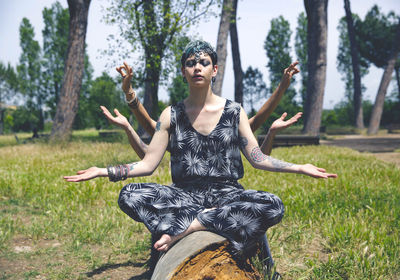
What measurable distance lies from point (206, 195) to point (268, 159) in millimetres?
595

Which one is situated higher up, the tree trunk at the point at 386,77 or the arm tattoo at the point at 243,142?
the tree trunk at the point at 386,77

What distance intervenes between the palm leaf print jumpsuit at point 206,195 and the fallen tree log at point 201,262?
9cm

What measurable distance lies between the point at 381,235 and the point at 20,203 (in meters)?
5.33

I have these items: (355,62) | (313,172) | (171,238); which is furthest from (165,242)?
(355,62)

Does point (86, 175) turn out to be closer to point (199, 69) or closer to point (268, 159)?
point (199, 69)

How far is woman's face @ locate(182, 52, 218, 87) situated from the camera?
2.94 metres

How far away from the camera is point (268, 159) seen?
2.80 m

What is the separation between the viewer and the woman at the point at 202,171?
2.56 m

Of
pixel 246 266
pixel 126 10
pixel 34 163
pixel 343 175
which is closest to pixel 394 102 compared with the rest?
pixel 126 10

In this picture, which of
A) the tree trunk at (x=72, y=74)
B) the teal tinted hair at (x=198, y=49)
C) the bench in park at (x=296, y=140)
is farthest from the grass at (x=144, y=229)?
the bench in park at (x=296, y=140)

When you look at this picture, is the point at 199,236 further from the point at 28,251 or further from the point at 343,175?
the point at 343,175

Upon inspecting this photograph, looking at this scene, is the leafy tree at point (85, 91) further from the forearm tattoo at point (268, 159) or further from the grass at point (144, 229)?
the forearm tattoo at point (268, 159)

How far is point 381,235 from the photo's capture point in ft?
13.1

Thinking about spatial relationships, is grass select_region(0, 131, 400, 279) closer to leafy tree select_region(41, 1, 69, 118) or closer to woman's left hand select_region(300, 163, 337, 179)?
woman's left hand select_region(300, 163, 337, 179)
